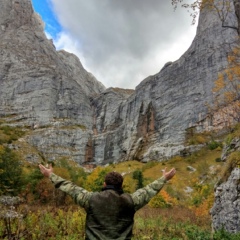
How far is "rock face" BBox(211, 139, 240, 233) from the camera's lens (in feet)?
34.1

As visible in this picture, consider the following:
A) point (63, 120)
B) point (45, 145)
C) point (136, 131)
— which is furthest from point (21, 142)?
point (136, 131)

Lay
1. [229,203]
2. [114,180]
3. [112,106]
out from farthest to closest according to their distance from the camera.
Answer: [112,106] → [229,203] → [114,180]

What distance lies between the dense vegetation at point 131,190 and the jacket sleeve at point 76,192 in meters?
2.42

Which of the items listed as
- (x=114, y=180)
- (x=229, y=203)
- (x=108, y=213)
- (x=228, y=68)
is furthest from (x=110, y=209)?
(x=228, y=68)

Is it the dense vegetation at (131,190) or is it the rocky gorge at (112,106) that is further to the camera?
the rocky gorge at (112,106)

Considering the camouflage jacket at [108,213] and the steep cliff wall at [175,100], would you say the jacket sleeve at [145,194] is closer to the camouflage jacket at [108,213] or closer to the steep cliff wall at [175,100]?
the camouflage jacket at [108,213]

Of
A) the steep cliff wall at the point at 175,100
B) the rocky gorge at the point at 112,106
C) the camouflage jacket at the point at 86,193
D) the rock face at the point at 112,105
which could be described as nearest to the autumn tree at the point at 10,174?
the camouflage jacket at the point at 86,193

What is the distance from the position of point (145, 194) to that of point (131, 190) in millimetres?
38863

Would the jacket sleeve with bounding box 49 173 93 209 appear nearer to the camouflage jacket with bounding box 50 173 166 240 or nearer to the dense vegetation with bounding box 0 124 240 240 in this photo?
the camouflage jacket with bounding box 50 173 166 240

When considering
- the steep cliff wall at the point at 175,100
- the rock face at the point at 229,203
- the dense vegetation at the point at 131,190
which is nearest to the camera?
the dense vegetation at the point at 131,190

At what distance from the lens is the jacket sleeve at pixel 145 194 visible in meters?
4.44

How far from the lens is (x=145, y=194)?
14.9 feet

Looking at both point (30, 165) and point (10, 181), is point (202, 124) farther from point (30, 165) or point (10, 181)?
point (10, 181)

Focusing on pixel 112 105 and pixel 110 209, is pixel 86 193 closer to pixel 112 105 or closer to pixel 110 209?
pixel 110 209
